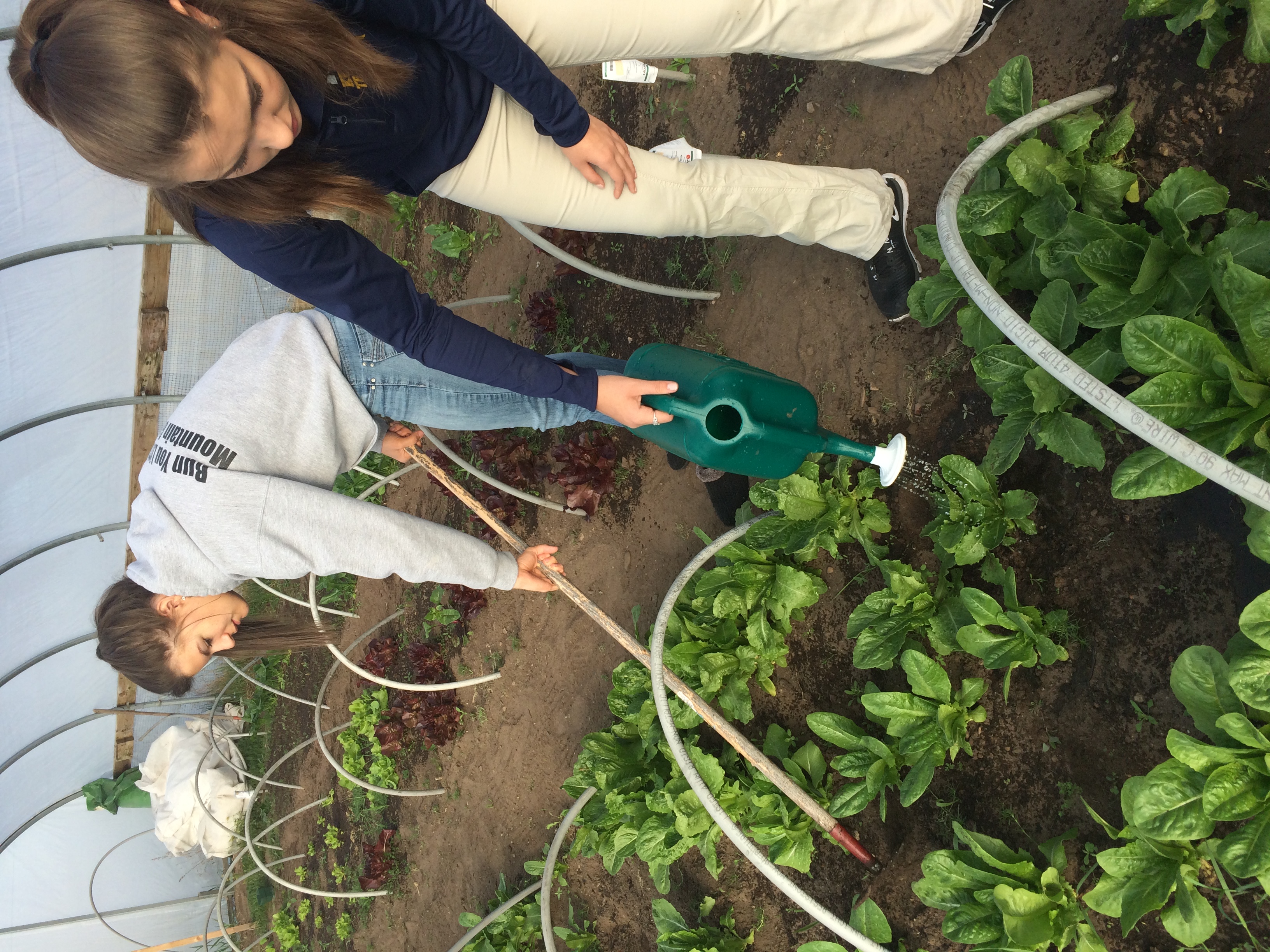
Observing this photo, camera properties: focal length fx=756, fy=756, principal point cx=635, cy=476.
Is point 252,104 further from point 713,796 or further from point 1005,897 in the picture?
point 1005,897

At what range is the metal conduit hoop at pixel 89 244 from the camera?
169 inches

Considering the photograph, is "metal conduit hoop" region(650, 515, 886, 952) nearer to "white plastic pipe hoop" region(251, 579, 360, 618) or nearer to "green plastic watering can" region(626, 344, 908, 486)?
"green plastic watering can" region(626, 344, 908, 486)

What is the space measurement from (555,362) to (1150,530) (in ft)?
5.18

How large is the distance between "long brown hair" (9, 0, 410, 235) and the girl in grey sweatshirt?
713 millimetres

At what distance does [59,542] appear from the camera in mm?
5203

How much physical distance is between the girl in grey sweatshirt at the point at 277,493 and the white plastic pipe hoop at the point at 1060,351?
78 centimetres

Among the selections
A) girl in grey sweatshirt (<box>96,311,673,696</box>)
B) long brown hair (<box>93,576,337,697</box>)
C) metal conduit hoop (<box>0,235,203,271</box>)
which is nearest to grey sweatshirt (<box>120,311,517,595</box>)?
girl in grey sweatshirt (<box>96,311,673,696</box>)

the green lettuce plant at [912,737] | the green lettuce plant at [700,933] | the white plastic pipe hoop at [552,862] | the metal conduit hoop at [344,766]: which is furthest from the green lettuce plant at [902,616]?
the metal conduit hoop at [344,766]

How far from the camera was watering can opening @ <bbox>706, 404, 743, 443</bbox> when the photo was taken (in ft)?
6.17

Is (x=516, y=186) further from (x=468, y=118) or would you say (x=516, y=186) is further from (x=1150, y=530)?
(x=1150, y=530)

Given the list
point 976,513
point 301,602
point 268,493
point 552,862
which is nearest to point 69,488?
point 301,602

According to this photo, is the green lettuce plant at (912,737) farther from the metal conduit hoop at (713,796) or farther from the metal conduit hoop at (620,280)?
the metal conduit hoop at (620,280)

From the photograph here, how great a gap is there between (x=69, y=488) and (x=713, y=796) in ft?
16.3

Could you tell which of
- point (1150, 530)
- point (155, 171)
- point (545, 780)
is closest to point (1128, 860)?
point (1150, 530)
